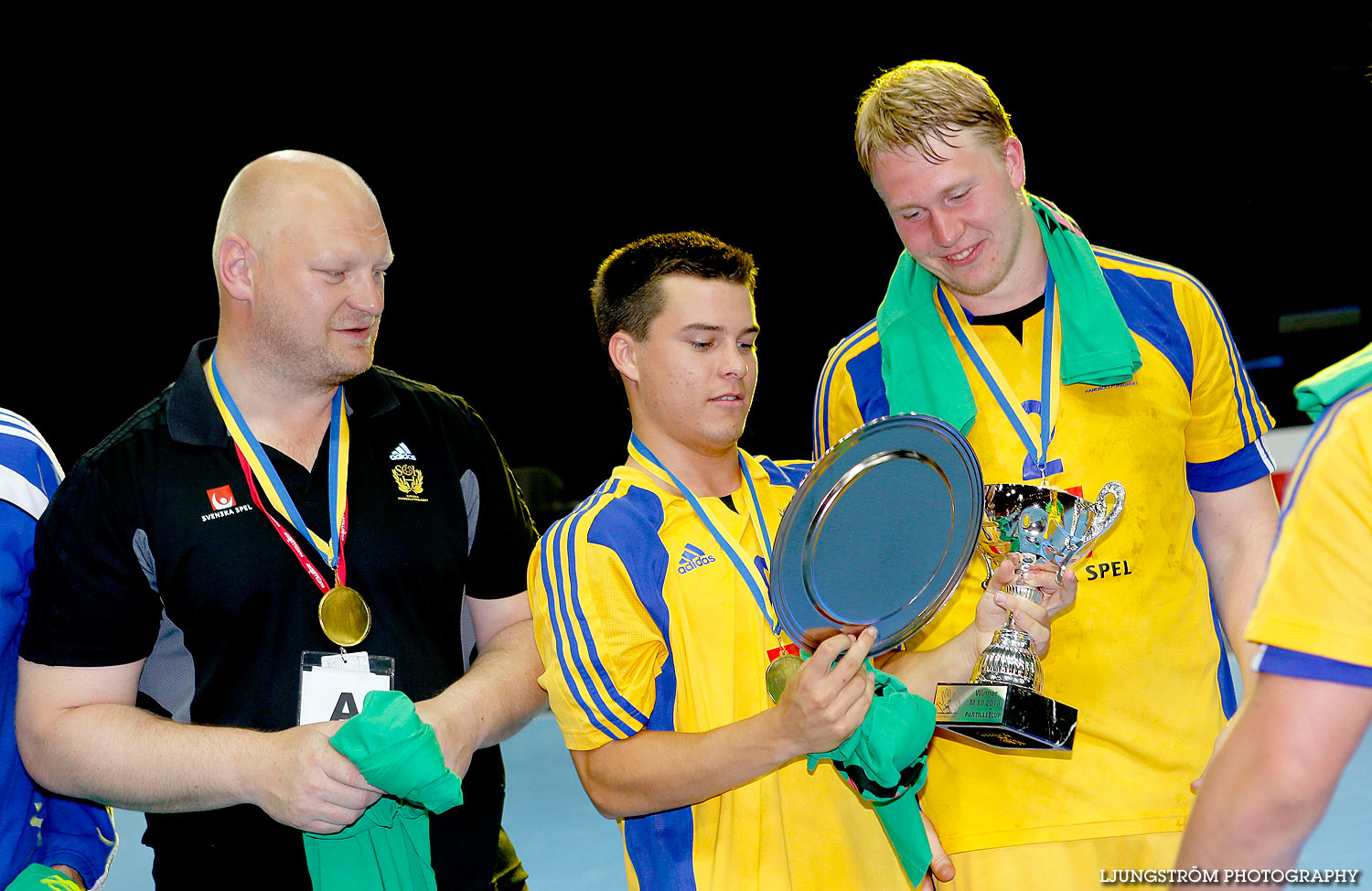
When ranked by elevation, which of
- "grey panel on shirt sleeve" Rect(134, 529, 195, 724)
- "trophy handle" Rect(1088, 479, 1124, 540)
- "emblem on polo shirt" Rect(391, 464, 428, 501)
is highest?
"emblem on polo shirt" Rect(391, 464, 428, 501)

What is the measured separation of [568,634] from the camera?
1907 millimetres

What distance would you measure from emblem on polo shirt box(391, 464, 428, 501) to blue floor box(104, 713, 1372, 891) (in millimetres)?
2225

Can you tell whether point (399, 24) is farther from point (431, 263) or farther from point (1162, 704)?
point (1162, 704)

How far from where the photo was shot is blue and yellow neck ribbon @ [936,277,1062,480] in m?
1.99

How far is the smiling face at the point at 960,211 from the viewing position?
1.98 meters

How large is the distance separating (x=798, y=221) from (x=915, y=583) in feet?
18.9

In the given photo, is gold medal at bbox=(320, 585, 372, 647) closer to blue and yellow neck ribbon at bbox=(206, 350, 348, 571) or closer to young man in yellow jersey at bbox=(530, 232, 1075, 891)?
blue and yellow neck ribbon at bbox=(206, 350, 348, 571)

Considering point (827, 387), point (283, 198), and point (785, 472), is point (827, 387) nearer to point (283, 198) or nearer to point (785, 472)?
point (785, 472)

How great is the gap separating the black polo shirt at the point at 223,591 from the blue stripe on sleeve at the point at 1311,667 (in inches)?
56.8

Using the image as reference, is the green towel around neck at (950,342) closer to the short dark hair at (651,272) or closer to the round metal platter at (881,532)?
the round metal platter at (881,532)

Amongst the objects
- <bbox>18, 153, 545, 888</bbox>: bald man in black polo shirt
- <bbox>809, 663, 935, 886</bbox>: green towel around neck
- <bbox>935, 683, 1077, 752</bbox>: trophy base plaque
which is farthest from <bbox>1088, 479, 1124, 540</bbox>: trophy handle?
<bbox>18, 153, 545, 888</bbox>: bald man in black polo shirt

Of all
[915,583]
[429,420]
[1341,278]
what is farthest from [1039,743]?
[1341,278]

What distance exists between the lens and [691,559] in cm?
199

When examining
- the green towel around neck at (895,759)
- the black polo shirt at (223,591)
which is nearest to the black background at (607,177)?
the black polo shirt at (223,591)
